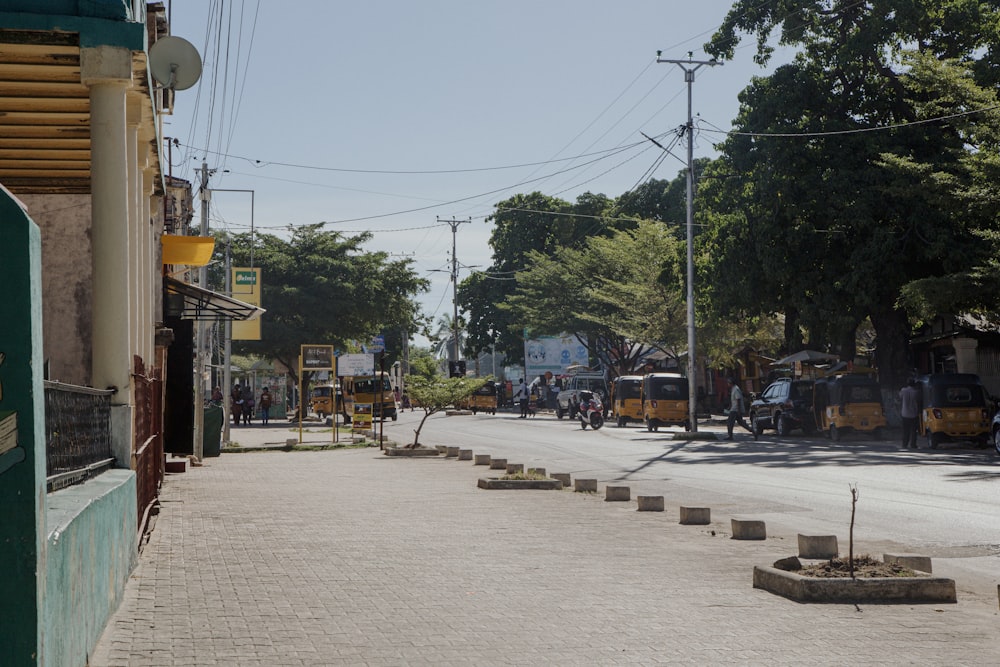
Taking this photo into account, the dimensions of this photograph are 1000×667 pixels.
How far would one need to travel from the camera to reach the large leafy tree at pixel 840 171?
113 feet

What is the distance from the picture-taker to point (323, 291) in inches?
2206

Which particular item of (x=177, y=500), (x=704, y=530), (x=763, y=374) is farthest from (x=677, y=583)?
(x=763, y=374)

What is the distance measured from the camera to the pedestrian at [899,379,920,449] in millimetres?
29047

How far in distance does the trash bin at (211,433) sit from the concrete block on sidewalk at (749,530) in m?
18.5

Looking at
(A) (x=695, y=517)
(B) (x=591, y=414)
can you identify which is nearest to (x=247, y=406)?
(B) (x=591, y=414)

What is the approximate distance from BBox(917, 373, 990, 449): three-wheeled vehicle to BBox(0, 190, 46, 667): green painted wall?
2733cm

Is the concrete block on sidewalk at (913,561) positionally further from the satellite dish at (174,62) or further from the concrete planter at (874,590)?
the satellite dish at (174,62)

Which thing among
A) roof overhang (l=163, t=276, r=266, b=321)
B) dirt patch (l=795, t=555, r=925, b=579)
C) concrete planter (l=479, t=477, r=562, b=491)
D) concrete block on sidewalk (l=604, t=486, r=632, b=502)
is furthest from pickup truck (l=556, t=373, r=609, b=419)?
dirt patch (l=795, t=555, r=925, b=579)

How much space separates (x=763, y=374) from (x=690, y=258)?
23370 millimetres

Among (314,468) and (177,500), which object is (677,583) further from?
(314,468)

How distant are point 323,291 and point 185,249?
125ft

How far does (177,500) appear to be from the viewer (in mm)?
16906

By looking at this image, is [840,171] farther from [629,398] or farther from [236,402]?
[236,402]

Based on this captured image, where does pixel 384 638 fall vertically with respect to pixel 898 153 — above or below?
below
